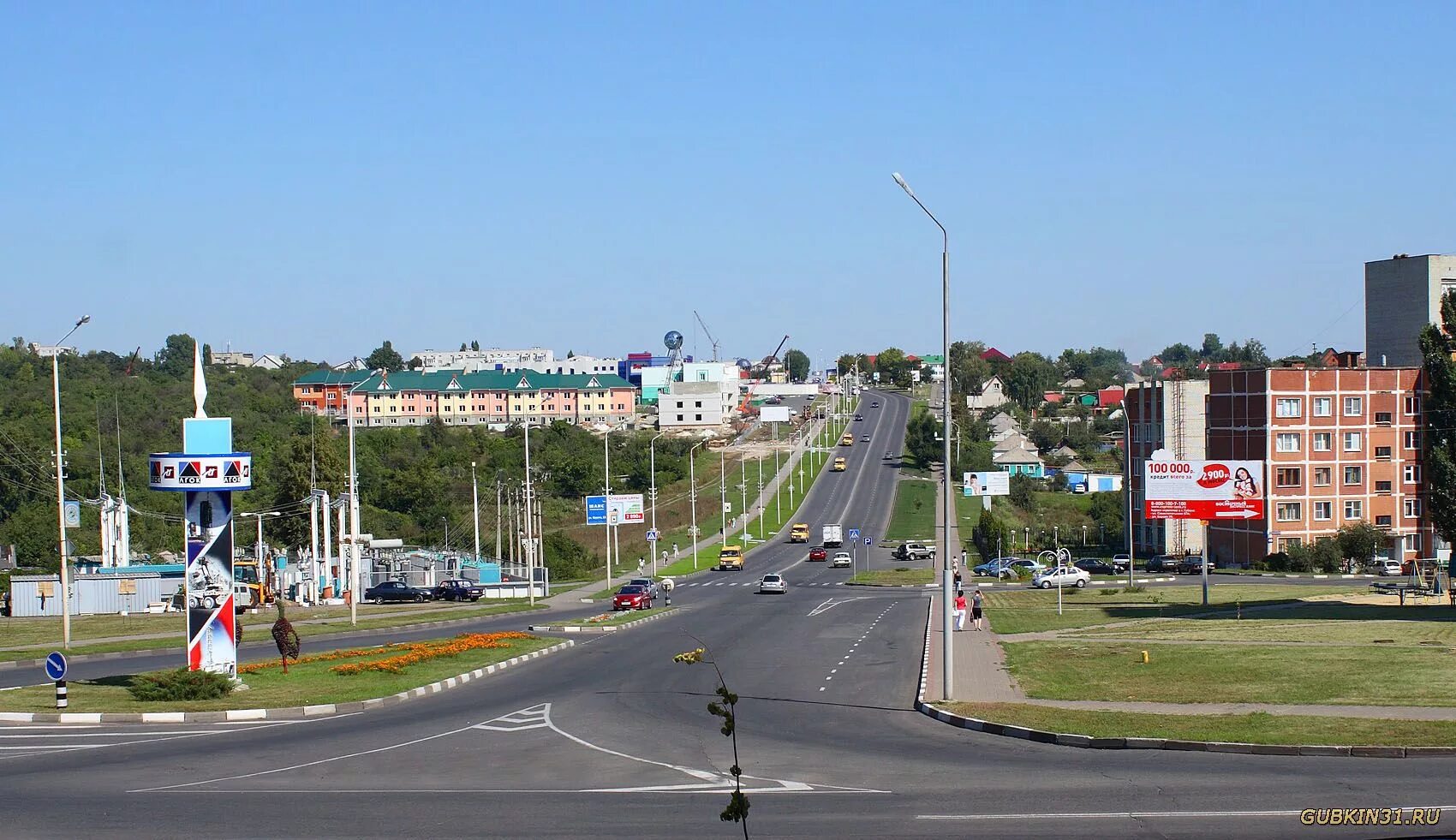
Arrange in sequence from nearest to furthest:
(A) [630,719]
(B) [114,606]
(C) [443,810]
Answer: (C) [443,810]
(A) [630,719]
(B) [114,606]

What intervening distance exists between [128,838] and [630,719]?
10021 mm

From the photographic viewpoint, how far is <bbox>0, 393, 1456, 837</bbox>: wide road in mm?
14305

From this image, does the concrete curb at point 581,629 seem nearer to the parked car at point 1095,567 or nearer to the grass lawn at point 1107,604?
the grass lawn at point 1107,604

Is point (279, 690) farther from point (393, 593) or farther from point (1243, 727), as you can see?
point (393, 593)

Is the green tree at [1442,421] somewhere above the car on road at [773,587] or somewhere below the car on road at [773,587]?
above

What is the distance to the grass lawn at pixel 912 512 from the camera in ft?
342

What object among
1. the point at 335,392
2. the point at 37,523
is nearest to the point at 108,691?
the point at 37,523

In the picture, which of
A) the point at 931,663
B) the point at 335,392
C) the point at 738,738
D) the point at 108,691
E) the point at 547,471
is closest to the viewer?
the point at 738,738

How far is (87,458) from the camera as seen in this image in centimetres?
10344

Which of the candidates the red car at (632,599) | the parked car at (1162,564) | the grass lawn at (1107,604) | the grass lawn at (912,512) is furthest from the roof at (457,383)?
the red car at (632,599)

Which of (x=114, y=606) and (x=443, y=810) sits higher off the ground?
(x=443, y=810)

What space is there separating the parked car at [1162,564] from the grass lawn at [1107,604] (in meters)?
17.2

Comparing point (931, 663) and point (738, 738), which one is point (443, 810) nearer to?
point (738, 738)

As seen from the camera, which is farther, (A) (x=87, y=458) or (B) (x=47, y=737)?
(A) (x=87, y=458)
